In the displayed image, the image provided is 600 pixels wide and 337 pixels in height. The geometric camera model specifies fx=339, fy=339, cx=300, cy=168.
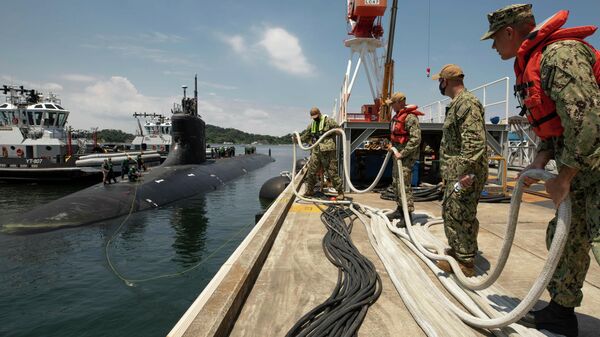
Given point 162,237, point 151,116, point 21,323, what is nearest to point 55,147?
point 151,116

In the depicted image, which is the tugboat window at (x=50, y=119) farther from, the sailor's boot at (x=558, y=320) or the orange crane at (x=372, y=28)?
the sailor's boot at (x=558, y=320)

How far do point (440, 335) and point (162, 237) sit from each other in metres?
8.80

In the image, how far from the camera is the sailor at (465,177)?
11.7 feet

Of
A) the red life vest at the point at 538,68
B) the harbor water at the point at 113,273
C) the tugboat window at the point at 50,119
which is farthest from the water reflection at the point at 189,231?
the tugboat window at the point at 50,119

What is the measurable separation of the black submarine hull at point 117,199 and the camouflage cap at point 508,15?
11444 millimetres

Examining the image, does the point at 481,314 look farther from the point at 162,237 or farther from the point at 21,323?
the point at 162,237

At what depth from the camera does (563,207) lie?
2059 mm

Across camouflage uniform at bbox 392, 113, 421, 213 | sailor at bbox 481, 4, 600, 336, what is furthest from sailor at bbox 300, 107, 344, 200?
sailor at bbox 481, 4, 600, 336

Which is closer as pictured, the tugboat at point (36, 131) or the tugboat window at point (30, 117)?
the tugboat at point (36, 131)

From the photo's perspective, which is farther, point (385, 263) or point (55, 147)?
point (55, 147)

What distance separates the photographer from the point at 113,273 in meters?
7.05

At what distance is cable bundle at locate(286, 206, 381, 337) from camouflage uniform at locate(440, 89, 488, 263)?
994 mm

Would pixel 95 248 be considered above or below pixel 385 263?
below

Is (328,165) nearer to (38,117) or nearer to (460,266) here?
(460,266)
